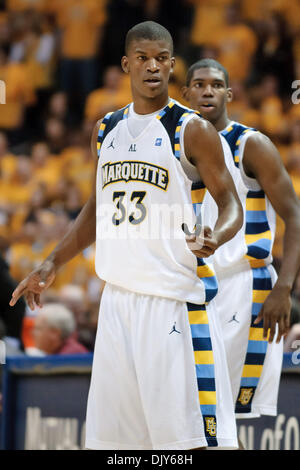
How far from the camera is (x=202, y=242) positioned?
3.29 m

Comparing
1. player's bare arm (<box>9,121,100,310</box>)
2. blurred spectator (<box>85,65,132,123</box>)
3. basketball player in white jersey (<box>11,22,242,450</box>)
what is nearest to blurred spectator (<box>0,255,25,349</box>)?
player's bare arm (<box>9,121,100,310</box>)

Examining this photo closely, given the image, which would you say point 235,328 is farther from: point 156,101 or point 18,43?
point 18,43

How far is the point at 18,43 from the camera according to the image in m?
14.0

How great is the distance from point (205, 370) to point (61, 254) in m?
0.94

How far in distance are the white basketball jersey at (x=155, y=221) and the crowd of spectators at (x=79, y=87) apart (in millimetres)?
4483

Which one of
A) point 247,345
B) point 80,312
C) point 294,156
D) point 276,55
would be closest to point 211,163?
point 247,345

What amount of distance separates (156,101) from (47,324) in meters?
3.27

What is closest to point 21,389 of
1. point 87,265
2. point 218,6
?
point 87,265

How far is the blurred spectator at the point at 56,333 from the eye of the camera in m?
6.77

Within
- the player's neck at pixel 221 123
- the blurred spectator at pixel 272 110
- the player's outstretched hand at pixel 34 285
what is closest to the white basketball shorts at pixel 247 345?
the player's neck at pixel 221 123

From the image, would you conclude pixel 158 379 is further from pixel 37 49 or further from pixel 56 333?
pixel 37 49

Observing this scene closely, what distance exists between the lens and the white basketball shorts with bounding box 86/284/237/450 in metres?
3.59

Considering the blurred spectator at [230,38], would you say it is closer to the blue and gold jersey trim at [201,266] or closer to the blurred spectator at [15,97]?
the blurred spectator at [15,97]

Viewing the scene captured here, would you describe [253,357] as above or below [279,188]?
below
